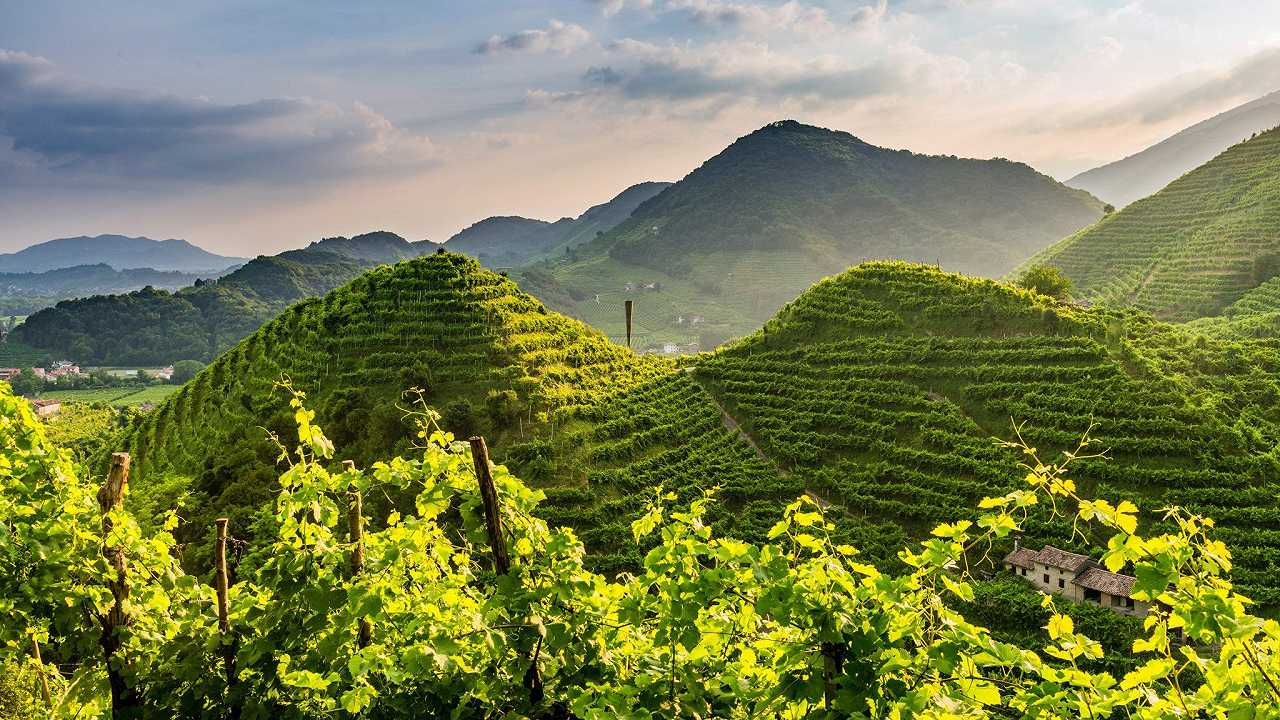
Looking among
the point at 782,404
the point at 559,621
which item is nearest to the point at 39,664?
the point at 559,621

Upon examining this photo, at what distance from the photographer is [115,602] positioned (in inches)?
204

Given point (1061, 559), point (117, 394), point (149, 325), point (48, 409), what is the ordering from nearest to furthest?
point (1061, 559), point (48, 409), point (117, 394), point (149, 325)

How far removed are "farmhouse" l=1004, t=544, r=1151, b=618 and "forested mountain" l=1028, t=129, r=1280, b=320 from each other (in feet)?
159

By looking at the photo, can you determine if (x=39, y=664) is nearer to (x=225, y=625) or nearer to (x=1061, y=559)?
(x=225, y=625)

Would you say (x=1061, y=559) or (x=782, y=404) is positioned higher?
(x=782, y=404)

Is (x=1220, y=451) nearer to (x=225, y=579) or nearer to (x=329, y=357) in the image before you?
(x=225, y=579)

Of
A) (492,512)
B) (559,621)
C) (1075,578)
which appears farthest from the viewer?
(1075,578)

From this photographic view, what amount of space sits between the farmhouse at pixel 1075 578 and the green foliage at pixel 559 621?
23.6 meters

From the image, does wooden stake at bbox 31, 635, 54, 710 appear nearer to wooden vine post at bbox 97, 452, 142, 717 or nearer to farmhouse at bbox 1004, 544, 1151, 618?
wooden vine post at bbox 97, 452, 142, 717

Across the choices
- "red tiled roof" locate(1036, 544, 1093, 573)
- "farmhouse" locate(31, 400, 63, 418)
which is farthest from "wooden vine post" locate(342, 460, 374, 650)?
"farmhouse" locate(31, 400, 63, 418)

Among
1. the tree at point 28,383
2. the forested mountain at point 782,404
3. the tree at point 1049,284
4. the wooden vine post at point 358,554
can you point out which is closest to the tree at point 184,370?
the tree at point 28,383

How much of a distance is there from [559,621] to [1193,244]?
87551 millimetres

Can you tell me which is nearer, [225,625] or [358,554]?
[225,625]

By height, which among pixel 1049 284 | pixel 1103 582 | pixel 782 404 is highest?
pixel 1049 284
